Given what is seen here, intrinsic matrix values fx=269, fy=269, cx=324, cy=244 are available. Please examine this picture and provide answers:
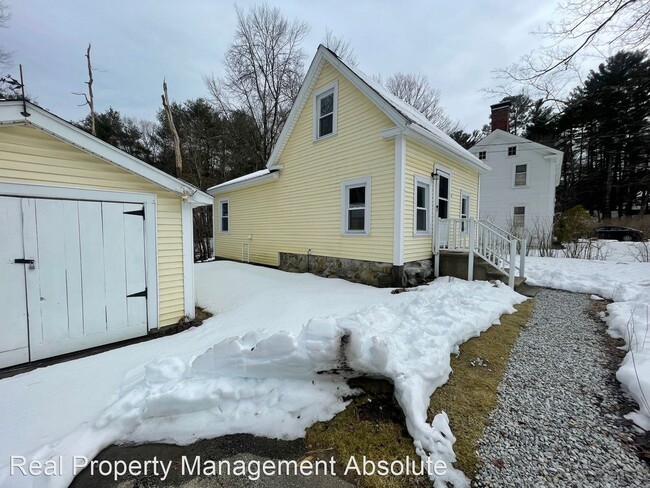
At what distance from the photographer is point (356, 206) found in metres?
7.55

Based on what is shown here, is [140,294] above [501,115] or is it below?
below

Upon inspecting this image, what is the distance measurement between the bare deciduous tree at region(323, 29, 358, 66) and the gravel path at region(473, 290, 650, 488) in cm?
1972

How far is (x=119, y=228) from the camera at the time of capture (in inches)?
160

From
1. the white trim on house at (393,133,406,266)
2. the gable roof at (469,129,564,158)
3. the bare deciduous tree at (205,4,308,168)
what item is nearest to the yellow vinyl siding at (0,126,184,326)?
the white trim on house at (393,133,406,266)

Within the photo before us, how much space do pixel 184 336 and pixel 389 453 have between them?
3.52 m

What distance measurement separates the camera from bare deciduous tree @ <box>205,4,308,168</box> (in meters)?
17.0

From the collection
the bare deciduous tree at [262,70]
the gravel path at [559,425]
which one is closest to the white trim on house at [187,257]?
the gravel path at [559,425]

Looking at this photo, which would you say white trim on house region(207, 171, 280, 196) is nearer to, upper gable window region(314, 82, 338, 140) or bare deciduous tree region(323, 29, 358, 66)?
upper gable window region(314, 82, 338, 140)

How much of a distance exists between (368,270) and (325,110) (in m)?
5.13

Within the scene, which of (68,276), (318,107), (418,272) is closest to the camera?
(68,276)

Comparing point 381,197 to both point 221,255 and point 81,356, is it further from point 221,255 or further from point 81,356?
point 221,255

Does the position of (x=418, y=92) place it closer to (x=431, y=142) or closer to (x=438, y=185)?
(x=438, y=185)

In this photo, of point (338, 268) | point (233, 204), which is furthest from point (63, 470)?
point (233, 204)

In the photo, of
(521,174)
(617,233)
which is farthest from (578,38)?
(617,233)
